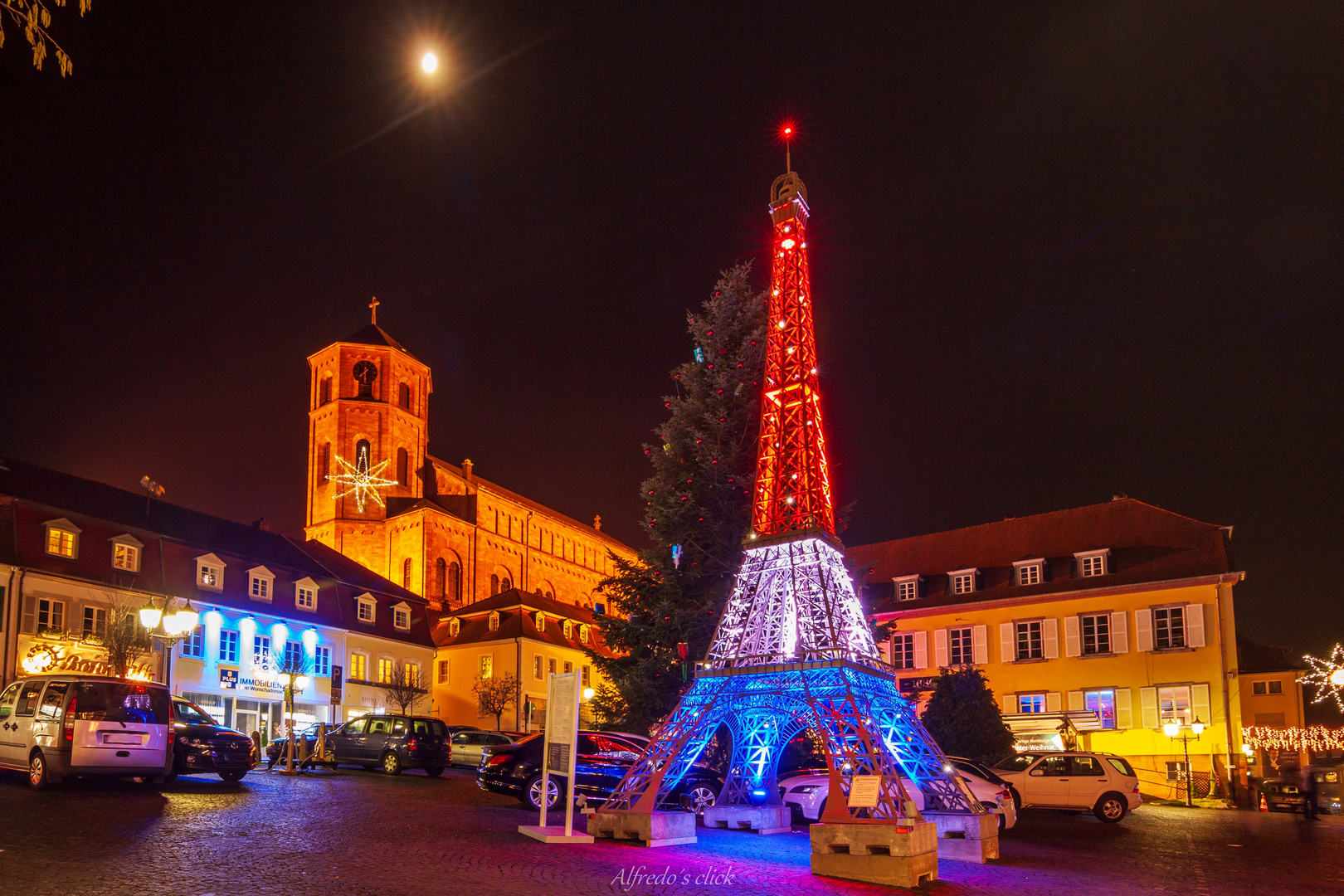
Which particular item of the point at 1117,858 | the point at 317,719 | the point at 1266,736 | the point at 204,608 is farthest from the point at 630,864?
the point at 1266,736

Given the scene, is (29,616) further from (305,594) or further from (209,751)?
(209,751)

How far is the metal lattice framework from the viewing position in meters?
15.1

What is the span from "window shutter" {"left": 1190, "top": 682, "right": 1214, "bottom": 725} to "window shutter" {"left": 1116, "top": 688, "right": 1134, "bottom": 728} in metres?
2.35

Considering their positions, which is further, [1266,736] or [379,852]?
[1266,736]

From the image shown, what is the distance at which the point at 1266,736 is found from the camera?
52.6m

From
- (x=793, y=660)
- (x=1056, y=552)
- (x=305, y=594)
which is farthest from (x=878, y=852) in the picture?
(x=305, y=594)

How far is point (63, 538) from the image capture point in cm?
3803

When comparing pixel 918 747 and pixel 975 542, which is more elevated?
pixel 975 542

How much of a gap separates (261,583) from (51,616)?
9.85 m

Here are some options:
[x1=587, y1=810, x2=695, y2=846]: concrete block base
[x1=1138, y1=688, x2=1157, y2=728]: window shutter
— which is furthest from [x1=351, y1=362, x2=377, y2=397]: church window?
[x1=587, y1=810, x2=695, y2=846]: concrete block base

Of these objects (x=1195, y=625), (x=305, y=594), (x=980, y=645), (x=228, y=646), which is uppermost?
(x=305, y=594)

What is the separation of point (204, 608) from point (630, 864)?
112 ft

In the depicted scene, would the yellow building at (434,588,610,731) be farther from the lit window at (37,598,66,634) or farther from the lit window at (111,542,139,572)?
the lit window at (37,598,66,634)

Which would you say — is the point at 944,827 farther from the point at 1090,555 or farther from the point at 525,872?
the point at 1090,555
